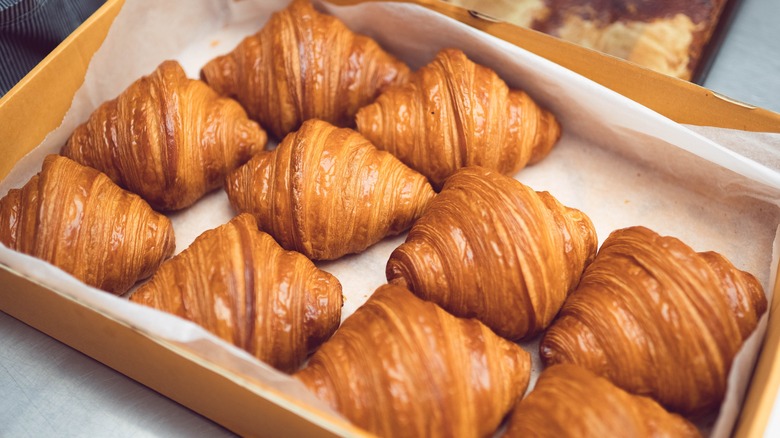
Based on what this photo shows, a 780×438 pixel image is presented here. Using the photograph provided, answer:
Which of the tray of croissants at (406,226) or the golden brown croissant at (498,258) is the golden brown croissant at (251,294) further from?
the golden brown croissant at (498,258)

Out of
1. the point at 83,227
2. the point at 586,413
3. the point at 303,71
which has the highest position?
the point at 303,71

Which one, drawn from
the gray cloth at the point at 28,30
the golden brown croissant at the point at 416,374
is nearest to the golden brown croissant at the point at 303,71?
the gray cloth at the point at 28,30

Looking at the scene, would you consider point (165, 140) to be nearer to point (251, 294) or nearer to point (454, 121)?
point (251, 294)

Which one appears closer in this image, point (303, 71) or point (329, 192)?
point (329, 192)

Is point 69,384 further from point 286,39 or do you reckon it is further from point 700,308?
point 700,308

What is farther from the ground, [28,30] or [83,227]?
[28,30]

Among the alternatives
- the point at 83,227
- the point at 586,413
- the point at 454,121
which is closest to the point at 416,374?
the point at 586,413

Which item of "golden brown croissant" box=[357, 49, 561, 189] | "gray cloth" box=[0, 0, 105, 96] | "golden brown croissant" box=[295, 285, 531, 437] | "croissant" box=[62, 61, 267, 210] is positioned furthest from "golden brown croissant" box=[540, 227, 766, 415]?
"gray cloth" box=[0, 0, 105, 96]
